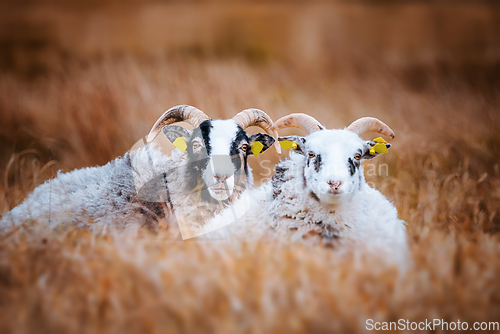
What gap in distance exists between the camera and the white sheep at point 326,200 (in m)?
3.41

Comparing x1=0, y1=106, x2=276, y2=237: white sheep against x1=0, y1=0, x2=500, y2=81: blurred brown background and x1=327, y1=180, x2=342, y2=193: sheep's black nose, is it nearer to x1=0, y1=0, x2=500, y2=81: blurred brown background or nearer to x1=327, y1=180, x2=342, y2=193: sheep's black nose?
x1=327, y1=180, x2=342, y2=193: sheep's black nose

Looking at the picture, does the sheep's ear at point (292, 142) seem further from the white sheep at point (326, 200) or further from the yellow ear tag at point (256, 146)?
the yellow ear tag at point (256, 146)

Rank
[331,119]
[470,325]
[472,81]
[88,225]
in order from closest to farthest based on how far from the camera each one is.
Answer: [470,325]
[88,225]
[331,119]
[472,81]

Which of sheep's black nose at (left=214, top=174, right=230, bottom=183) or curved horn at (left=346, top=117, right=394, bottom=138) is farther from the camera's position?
curved horn at (left=346, top=117, right=394, bottom=138)

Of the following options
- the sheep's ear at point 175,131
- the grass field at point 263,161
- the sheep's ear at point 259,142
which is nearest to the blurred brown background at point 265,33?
the grass field at point 263,161

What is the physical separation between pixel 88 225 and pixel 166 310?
1.96m

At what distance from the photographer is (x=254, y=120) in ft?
14.3

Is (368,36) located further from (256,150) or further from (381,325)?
(381,325)

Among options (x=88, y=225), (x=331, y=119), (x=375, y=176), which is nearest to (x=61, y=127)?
(x=88, y=225)

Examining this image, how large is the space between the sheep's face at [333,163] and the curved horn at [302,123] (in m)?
0.17

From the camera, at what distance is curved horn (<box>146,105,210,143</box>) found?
411cm

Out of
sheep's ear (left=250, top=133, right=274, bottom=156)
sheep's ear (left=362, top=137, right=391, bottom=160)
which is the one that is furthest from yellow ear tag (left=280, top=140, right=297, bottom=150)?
sheep's ear (left=362, top=137, right=391, bottom=160)

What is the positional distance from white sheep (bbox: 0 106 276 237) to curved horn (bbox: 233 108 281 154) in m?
0.02

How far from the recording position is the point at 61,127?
7363mm
